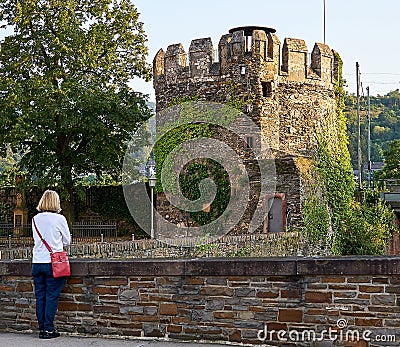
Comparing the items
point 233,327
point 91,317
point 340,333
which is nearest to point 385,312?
point 340,333

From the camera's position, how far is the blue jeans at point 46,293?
26.5 feet

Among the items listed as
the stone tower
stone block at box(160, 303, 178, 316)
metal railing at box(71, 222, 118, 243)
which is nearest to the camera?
stone block at box(160, 303, 178, 316)

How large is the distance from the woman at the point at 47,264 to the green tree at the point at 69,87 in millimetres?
20593

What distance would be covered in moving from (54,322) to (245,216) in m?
19.5

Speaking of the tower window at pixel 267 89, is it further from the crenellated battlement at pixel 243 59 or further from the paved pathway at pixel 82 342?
the paved pathway at pixel 82 342

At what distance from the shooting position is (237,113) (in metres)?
28.7

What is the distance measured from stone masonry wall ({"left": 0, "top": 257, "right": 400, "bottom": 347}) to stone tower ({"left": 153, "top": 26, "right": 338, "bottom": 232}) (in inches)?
765

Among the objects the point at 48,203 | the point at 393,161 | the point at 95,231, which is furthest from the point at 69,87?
the point at 393,161

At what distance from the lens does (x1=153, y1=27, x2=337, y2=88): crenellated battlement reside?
28.7 metres

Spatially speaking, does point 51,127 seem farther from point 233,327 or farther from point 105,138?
point 233,327

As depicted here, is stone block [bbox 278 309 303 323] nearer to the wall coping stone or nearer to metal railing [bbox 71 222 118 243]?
the wall coping stone

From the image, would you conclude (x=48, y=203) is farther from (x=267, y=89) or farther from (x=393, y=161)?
(x=393, y=161)

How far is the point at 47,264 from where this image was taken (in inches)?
318

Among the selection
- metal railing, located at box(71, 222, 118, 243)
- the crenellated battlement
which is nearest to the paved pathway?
the crenellated battlement
